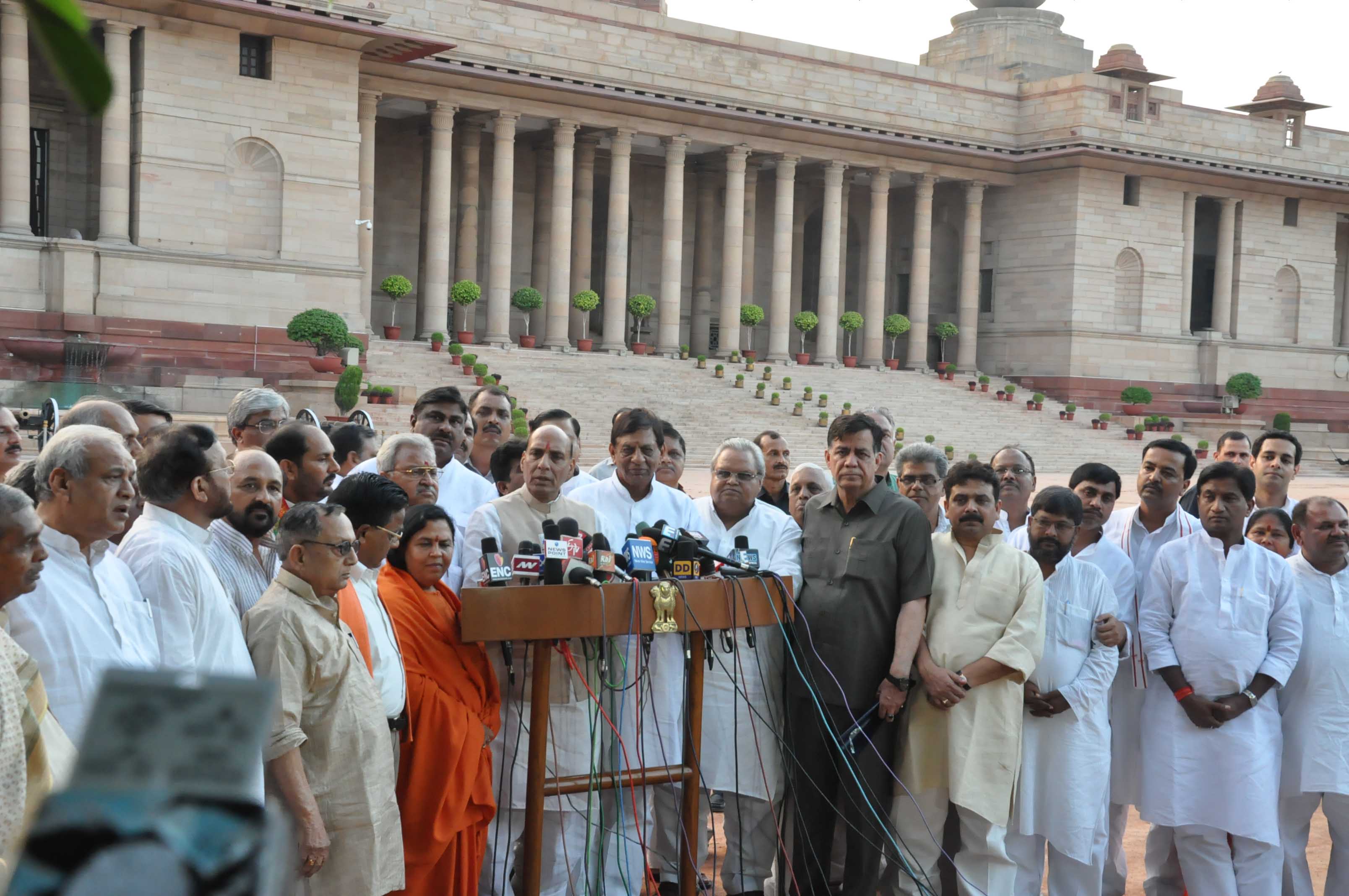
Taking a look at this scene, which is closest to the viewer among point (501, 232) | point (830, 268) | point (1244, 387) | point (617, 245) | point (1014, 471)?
point (1014, 471)

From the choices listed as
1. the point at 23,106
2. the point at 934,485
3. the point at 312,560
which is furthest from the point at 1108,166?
the point at 312,560

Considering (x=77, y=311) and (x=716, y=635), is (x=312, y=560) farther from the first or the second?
(x=77, y=311)

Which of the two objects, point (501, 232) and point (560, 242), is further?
point (560, 242)

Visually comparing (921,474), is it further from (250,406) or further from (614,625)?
(250,406)

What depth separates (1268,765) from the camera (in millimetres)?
5746

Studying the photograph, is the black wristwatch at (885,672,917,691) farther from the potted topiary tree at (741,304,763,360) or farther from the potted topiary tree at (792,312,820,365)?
the potted topiary tree at (792,312,820,365)

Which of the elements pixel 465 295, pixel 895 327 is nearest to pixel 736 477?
pixel 465 295

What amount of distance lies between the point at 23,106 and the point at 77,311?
4055 mm

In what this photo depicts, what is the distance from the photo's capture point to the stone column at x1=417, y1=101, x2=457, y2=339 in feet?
99.9

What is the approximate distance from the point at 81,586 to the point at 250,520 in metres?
1.20

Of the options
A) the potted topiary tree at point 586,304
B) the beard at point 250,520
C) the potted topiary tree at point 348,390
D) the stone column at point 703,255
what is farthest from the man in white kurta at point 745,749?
the stone column at point 703,255

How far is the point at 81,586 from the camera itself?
3.37 m

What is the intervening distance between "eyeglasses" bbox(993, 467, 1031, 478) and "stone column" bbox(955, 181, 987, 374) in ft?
102

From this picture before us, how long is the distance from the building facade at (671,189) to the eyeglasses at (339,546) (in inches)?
846
